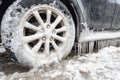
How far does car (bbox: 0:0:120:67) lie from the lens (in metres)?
2.71

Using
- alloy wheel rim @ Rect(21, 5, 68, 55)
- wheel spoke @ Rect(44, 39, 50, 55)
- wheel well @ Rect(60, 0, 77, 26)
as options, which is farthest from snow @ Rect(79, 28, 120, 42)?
wheel spoke @ Rect(44, 39, 50, 55)

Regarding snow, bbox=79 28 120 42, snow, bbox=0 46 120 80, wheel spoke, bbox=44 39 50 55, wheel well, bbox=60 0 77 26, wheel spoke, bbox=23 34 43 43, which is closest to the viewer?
snow, bbox=0 46 120 80

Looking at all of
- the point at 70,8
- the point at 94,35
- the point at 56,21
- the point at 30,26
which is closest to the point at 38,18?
the point at 30,26

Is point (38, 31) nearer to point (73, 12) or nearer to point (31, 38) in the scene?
point (31, 38)

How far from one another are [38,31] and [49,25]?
16 cm

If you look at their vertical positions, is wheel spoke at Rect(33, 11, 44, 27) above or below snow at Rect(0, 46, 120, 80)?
above

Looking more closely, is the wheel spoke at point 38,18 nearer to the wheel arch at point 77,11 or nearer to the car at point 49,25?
the car at point 49,25

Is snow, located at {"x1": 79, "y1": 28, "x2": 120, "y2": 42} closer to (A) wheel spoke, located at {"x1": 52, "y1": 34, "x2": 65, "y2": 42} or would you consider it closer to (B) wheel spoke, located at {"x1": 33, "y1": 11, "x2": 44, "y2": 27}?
(A) wheel spoke, located at {"x1": 52, "y1": 34, "x2": 65, "y2": 42}

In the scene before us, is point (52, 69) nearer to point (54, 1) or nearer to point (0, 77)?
point (0, 77)

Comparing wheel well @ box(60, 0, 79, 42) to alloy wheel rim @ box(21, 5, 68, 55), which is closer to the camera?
alloy wheel rim @ box(21, 5, 68, 55)

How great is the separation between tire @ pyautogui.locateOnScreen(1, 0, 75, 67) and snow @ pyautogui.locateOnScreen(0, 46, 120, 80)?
5.2 inches

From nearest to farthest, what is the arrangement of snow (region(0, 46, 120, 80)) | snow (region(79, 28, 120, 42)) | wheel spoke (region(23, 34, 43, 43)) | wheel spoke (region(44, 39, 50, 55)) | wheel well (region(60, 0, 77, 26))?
snow (region(0, 46, 120, 80)) → wheel spoke (region(23, 34, 43, 43)) → wheel spoke (region(44, 39, 50, 55)) → wheel well (region(60, 0, 77, 26)) → snow (region(79, 28, 120, 42))

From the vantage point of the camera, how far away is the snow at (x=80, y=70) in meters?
2.70

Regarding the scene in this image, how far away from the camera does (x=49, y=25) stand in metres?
2.96
